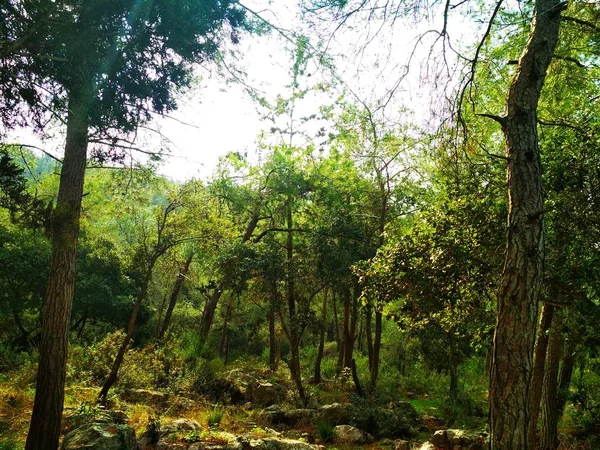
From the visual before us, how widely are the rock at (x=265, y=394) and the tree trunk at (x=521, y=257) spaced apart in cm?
899

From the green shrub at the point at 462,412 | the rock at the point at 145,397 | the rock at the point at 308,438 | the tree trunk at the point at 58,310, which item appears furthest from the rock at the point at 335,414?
the tree trunk at the point at 58,310

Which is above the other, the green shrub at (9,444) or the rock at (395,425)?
the green shrub at (9,444)

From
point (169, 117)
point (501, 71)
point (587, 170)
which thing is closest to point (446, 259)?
point (587, 170)

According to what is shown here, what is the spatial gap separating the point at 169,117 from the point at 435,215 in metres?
3.85

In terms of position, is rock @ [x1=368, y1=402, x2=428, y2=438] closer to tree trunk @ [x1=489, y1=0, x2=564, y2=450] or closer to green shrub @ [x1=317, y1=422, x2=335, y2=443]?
green shrub @ [x1=317, y1=422, x2=335, y2=443]

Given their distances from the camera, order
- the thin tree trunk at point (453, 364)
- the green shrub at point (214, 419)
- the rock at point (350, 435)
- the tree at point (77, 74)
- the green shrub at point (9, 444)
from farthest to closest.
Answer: the thin tree trunk at point (453, 364) < the rock at point (350, 435) < the green shrub at point (214, 419) < the green shrub at point (9, 444) < the tree at point (77, 74)

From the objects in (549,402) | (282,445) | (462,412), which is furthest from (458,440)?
(462,412)

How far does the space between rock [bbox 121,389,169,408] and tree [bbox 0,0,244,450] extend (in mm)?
4394

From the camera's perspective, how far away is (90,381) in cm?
1054

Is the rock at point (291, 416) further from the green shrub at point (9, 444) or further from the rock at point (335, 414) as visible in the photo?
the green shrub at point (9, 444)


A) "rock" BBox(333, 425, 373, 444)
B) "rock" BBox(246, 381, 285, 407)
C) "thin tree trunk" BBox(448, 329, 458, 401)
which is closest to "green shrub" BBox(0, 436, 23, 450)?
"rock" BBox(333, 425, 373, 444)

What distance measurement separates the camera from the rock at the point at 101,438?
531cm

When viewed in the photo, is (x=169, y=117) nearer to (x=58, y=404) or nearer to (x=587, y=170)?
(x=58, y=404)

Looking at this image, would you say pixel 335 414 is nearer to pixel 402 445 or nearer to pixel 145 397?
pixel 402 445
